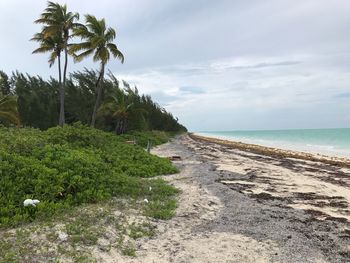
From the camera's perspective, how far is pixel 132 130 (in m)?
38.3

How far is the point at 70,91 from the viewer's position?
128ft

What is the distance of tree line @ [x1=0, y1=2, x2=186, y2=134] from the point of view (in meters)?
30.9

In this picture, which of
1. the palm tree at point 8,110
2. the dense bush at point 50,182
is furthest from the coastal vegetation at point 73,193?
the palm tree at point 8,110

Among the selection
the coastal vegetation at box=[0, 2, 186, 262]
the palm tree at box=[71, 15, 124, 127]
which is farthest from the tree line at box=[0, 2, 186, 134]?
the coastal vegetation at box=[0, 2, 186, 262]

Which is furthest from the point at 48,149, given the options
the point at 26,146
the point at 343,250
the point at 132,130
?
the point at 132,130

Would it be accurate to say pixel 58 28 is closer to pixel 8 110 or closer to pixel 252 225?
pixel 8 110

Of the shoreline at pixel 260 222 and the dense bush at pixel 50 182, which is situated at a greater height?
the dense bush at pixel 50 182

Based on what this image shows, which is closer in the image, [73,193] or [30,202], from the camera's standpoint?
[30,202]

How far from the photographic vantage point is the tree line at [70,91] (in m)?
30.9

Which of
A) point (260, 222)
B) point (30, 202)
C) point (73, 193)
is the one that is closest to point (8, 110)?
point (73, 193)

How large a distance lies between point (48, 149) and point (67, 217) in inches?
127

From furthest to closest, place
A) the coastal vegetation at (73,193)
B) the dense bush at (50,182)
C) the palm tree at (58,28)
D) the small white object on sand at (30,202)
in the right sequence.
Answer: the palm tree at (58,28), the dense bush at (50,182), the small white object on sand at (30,202), the coastal vegetation at (73,193)

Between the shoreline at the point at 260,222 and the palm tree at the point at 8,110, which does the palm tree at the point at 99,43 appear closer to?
the palm tree at the point at 8,110

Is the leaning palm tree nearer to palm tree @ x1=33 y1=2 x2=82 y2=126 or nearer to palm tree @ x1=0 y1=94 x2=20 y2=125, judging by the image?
palm tree @ x1=33 y1=2 x2=82 y2=126
